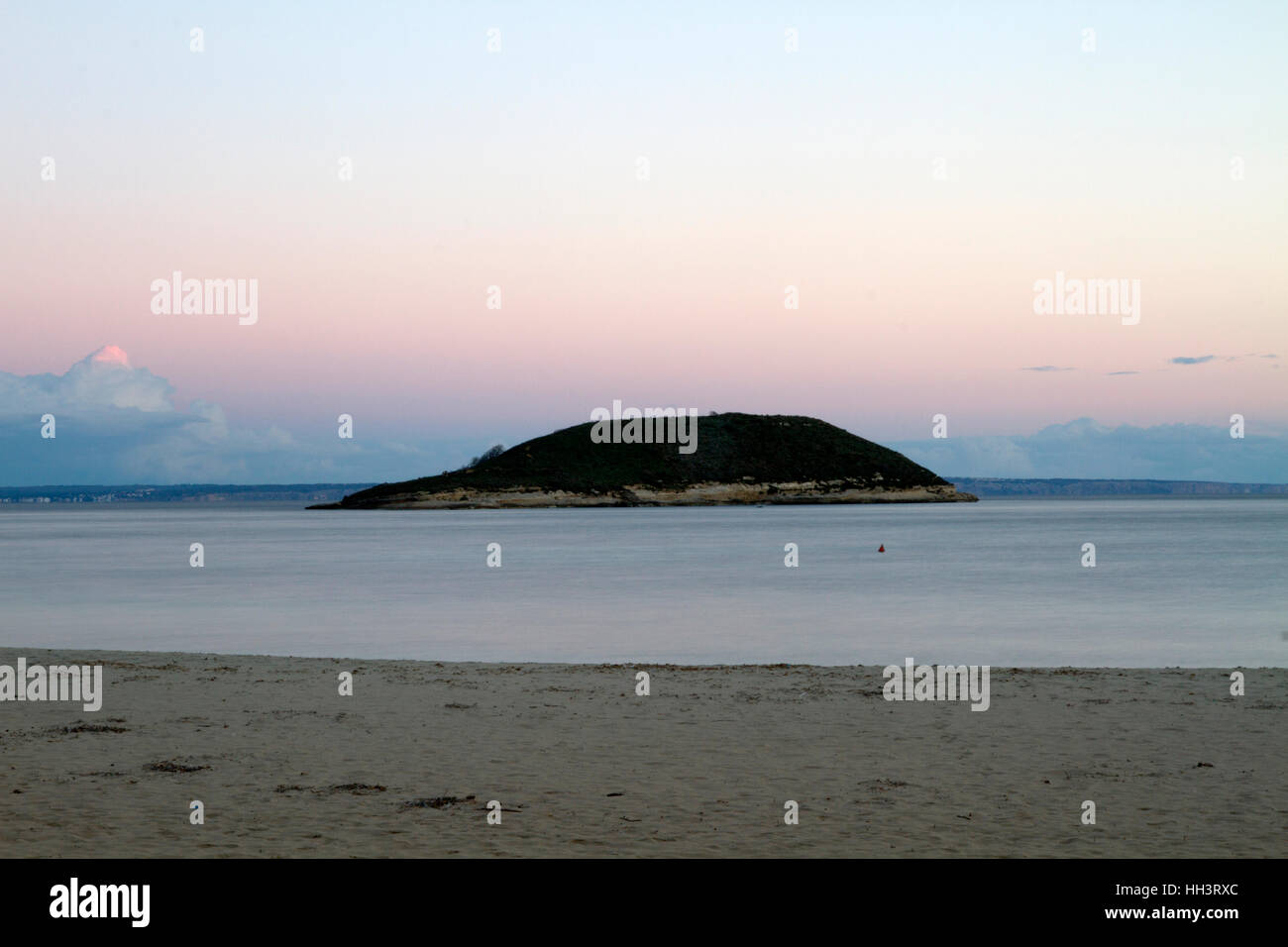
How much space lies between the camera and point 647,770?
12.0 meters

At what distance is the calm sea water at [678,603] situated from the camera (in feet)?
90.1

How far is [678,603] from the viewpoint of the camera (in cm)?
3994

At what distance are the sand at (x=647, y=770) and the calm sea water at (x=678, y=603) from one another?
8028mm

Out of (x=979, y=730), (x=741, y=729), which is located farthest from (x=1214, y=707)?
(x=741, y=729)

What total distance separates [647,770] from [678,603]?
2795 cm

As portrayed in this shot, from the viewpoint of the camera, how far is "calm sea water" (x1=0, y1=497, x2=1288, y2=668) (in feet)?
90.1

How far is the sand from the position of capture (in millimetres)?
9266

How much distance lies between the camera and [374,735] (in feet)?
46.3

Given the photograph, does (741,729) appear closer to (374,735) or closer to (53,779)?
(374,735)

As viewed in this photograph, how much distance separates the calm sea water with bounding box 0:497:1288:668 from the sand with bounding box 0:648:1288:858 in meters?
8.03

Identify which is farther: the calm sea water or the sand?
the calm sea water

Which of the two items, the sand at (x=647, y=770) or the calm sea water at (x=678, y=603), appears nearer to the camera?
the sand at (x=647, y=770)

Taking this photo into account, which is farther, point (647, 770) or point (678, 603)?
point (678, 603)
